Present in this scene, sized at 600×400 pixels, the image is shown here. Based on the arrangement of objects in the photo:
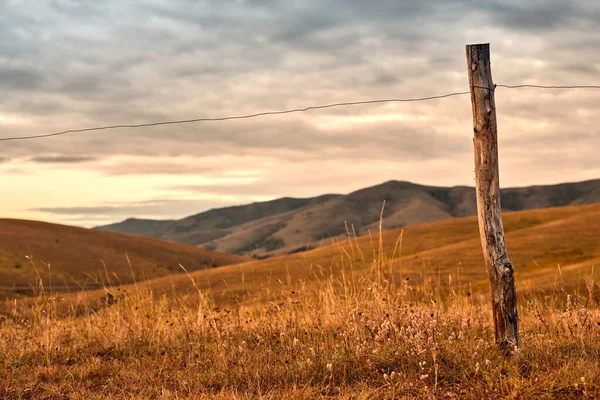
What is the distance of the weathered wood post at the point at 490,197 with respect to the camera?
670 cm

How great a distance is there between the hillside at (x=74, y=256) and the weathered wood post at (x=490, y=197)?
83.5 ft

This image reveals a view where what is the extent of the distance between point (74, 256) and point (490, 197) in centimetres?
4212

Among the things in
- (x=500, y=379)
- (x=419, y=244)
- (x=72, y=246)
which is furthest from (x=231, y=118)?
(x=72, y=246)

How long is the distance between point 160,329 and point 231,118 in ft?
12.1

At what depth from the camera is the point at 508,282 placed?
6.73m

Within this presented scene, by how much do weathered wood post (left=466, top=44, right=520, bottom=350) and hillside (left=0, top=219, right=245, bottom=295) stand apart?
25.5 metres

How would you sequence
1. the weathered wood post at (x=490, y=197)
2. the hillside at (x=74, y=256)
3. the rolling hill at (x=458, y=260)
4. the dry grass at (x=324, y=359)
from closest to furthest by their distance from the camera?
1. the dry grass at (x=324, y=359)
2. the weathered wood post at (x=490, y=197)
3. the rolling hill at (x=458, y=260)
4. the hillside at (x=74, y=256)

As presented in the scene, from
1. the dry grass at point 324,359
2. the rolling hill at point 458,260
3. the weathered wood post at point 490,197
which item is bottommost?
the rolling hill at point 458,260

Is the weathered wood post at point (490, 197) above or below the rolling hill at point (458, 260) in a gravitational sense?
above

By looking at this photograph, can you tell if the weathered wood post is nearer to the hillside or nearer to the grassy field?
the grassy field

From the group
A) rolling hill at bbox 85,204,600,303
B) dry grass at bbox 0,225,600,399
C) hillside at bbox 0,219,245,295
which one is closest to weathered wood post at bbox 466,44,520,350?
dry grass at bbox 0,225,600,399

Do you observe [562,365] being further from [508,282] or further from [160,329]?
[160,329]

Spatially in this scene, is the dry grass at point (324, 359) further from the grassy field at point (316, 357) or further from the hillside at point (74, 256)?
the hillside at point (74, 256)

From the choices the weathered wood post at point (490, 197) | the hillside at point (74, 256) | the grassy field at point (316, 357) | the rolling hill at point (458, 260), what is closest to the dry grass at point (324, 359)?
the grassy field at point (316, 357)
